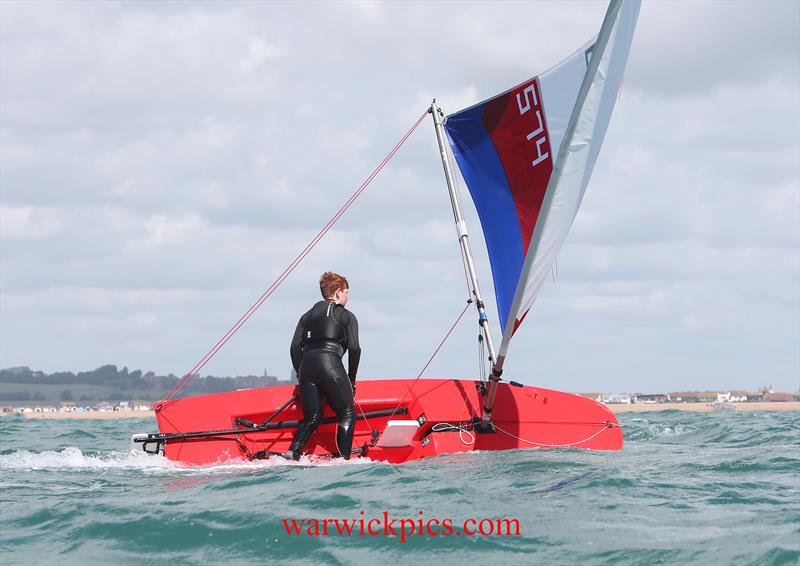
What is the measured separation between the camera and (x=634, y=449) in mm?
10625

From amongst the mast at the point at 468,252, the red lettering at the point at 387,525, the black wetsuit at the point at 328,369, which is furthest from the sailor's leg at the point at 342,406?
the red lettering at the point at 387,525

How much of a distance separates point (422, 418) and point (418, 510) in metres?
3.80

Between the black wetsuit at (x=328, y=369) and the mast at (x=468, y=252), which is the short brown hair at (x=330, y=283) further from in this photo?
the mast at (x=468, y=252)

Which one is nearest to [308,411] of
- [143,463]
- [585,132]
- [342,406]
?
[342,406]

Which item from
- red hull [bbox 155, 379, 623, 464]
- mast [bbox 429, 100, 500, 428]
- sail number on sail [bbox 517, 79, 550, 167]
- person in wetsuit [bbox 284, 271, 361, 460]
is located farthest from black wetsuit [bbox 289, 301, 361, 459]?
sail number on sail [bbox 517, 79, 550, 167]

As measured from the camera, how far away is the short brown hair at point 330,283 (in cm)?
909

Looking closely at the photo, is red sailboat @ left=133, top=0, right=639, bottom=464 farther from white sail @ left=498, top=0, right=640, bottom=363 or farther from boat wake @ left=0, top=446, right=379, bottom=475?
white sail @ left=498, top=0, right=640, bottom=363

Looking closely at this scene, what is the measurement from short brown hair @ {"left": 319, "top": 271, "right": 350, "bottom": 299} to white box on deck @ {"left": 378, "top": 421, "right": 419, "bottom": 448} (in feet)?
4.57

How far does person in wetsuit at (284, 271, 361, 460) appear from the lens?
898cm

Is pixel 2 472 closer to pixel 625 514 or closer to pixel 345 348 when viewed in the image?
pixel 345 348

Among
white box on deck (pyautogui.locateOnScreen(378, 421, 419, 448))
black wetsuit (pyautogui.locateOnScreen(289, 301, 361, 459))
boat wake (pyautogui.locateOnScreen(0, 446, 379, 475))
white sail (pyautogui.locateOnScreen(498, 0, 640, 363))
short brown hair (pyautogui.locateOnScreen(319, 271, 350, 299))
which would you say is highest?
white sail (pyautogui.locateOnScreen(498, 0, 640, 363))

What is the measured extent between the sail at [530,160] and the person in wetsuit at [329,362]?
157cm

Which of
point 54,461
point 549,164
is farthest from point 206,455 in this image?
point 549,164

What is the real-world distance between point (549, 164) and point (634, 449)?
3.42 m
